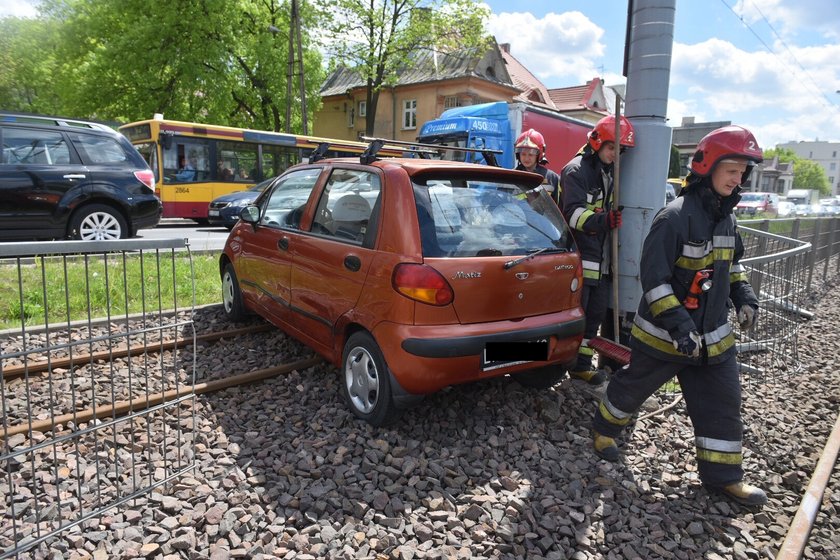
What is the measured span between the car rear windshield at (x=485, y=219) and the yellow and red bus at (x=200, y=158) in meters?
11.3

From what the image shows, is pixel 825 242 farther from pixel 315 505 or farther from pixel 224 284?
pixel 315 505

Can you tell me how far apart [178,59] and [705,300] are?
2761cm

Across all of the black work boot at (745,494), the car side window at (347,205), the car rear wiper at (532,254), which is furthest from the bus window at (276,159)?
the black work boot at (745,494)

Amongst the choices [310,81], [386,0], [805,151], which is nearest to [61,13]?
[310,81]

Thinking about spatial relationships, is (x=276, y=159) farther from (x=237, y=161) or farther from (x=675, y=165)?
(x=675, y=165)

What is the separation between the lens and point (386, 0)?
2875 centimetres

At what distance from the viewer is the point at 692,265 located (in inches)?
130

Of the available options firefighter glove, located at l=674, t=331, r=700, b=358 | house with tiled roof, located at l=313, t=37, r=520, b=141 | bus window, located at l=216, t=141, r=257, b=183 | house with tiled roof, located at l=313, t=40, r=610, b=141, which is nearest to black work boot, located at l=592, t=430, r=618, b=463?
firefighter glove, located at l=674, t=331, r=700, b=358

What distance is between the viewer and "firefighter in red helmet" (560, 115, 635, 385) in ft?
14.9

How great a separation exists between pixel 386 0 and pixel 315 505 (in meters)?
29.8

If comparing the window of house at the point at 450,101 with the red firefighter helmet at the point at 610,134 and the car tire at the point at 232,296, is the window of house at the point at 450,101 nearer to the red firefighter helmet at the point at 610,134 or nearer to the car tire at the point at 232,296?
the car tire at the point at 232,296

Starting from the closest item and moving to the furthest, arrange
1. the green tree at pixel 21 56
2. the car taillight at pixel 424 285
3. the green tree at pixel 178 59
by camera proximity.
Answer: the car taillight at pixel 424 285 → the green tree at pixel 178 59 → the green tree at pixel 21 56

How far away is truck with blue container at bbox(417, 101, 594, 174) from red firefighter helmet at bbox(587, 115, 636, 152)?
416 inches

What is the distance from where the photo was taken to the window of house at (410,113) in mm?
36188
